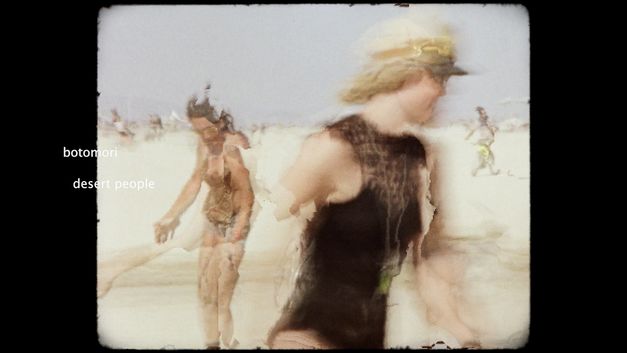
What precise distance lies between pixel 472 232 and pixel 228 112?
0.85 m

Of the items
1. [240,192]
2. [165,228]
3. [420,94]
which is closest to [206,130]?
[240,192]

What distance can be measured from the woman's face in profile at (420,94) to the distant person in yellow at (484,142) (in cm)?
14

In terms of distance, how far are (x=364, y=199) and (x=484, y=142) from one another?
1.37 ft

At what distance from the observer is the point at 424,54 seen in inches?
66.2

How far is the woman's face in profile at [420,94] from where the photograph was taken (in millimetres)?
1681

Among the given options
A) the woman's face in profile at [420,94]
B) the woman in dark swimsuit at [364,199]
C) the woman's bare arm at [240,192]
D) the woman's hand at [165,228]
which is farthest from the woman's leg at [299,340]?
the woman's face in profile at [420,94]

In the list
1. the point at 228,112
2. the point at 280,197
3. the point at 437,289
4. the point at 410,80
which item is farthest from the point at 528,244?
the point at 228,112

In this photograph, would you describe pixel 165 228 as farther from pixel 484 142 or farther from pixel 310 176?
pixel 484 142

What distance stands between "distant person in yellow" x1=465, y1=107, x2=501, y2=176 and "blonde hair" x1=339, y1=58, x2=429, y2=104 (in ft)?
0.78

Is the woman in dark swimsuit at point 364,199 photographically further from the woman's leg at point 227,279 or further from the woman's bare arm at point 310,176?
the woman's leg at point 227,279

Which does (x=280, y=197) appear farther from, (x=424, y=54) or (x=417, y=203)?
(x=424, y=54)

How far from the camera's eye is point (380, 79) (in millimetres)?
1675

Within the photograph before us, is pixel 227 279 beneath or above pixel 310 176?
beneath

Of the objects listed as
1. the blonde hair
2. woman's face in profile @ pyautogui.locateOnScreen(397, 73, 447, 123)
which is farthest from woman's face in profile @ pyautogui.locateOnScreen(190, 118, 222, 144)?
woman's face in profile @ pyautogui.locateOnScreen(397, 73, 447, 123)
